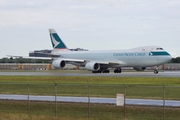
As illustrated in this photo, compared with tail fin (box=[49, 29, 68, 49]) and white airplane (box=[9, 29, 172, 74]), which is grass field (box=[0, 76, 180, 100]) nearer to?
white airplane (box=[9, 29, 172, 74])

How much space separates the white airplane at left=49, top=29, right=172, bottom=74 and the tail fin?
1.66 feet

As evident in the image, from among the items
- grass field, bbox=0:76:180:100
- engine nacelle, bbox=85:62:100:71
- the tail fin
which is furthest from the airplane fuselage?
grass field, bbox=0:76:180:100

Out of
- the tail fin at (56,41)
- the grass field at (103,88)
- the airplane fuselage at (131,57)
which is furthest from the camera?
the tail fin at (56,41)

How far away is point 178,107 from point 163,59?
150 ft

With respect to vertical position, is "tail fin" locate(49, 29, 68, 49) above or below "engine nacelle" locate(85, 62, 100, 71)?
above

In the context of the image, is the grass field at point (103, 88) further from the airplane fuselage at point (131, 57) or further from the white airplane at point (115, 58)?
the white airplane at point (115, 58)

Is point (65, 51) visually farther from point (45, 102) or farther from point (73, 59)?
point (45, 102)

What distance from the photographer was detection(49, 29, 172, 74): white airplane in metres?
73.4

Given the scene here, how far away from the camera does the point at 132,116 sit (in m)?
24.6

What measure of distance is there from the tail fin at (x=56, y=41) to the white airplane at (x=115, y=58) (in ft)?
1.66

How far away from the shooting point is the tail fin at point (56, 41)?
90.1 meters

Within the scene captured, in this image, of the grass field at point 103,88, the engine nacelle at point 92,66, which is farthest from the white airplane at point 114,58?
the grass field at point 103,88

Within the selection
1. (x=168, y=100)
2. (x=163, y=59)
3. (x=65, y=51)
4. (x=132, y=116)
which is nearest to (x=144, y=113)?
(x=132, y=116)

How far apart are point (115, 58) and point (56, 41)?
54.8 ft
